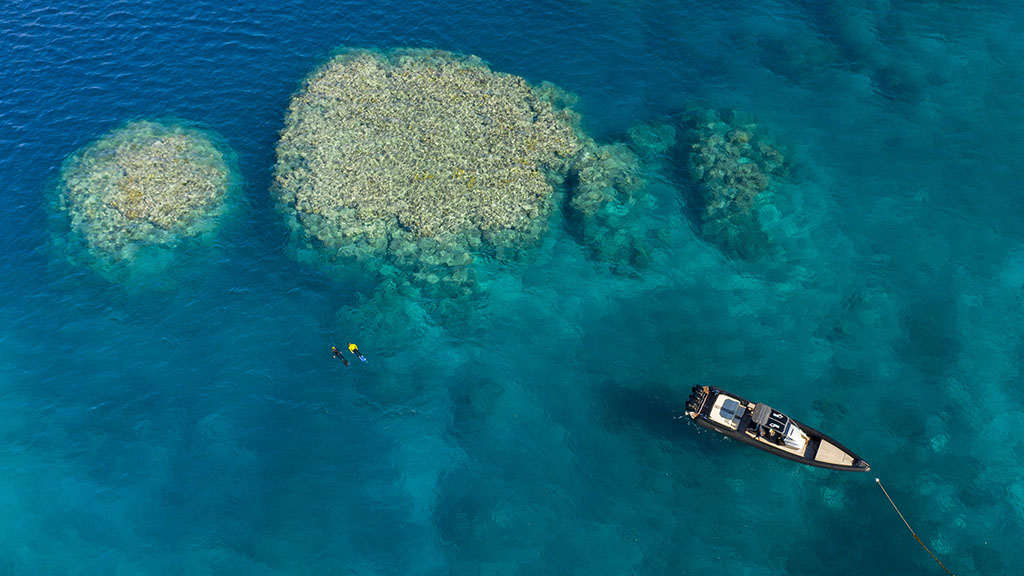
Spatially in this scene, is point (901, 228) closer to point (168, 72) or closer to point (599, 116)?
point (599, 116)

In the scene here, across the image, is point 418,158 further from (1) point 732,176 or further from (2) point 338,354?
(1) point 732,176

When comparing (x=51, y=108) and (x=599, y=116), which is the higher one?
(x=599, y=116)

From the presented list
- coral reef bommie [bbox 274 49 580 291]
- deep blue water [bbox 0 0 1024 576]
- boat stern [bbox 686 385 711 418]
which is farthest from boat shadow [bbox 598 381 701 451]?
coral reef bommie [bbox 274 49 580 291]

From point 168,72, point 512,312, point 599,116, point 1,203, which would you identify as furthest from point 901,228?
point 1,203

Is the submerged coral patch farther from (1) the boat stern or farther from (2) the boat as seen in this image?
(2) the boat

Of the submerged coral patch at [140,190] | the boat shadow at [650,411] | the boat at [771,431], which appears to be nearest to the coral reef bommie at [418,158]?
the submerged coral patch at [140,190]

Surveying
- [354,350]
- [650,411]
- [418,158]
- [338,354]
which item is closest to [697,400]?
[650,411]

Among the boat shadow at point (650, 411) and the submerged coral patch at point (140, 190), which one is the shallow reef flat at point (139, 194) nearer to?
the submerged coral patch at point (140, 190)
